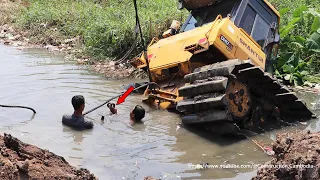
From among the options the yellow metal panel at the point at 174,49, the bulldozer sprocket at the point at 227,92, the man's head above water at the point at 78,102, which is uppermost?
the yellow metal panel at the point at 174,49

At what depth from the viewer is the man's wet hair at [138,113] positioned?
6.93 metres

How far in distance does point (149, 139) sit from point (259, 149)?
1523 millimetres

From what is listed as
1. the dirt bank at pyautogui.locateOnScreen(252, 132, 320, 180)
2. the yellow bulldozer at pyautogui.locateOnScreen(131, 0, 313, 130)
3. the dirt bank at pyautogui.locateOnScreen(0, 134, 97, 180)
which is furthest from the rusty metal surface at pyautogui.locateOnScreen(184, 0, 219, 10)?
the dirt bank at pyautogui.locateOnScreen(0, 134, 97, 180)

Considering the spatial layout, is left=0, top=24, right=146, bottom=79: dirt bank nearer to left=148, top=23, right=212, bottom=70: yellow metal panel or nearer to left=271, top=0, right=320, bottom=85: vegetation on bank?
left=148, top=23, right=212, bottom=70: yellow metal panel

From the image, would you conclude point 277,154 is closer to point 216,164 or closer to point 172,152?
point 216,164

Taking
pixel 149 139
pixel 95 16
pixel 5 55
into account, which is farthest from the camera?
pixel 95 16

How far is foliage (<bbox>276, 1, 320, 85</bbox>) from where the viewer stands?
31.8 ft

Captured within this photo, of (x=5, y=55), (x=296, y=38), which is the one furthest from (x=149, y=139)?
(x=5, y=55)

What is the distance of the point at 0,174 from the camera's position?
3246mm

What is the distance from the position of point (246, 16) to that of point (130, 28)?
4.71 m

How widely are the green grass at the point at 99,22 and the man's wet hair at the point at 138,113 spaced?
459cm

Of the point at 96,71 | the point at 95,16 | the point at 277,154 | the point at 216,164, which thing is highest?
the point at 95,16

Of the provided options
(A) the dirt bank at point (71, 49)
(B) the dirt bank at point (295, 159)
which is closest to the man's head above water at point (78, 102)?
(B) the dirt bank at point (295, 159)

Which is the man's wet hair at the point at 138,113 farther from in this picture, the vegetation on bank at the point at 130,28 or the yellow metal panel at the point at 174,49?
the vegetation on bank at the point at 130,28
